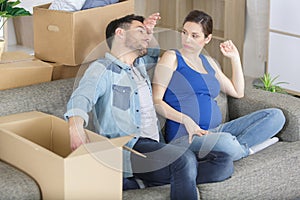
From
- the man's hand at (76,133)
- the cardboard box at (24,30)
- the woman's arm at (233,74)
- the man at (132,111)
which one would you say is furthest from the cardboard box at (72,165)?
the cardboard box at (24,30)

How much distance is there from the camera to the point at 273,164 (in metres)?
2.85

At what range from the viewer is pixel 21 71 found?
296 centimetres

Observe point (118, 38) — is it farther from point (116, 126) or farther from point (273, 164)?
point (273, 164)

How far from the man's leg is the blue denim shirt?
49 millimetres

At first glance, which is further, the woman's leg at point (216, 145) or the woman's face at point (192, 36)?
the woman's face at point (192, 36)

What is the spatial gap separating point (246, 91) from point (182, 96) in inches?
17.4

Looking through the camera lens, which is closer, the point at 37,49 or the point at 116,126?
the point at 116,126

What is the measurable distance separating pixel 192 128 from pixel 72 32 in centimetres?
65

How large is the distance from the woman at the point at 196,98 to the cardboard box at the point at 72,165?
0.43 meters

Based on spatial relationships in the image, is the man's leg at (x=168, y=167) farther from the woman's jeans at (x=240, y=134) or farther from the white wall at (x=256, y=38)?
the white wall at (x=256, y=38)

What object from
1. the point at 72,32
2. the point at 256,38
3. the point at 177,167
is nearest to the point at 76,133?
the point at 177,167

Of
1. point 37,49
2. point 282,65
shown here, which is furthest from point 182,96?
point 282,65

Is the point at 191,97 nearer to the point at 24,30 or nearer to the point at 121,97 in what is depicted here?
the point at 121,97

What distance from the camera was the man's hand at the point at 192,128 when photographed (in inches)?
112
